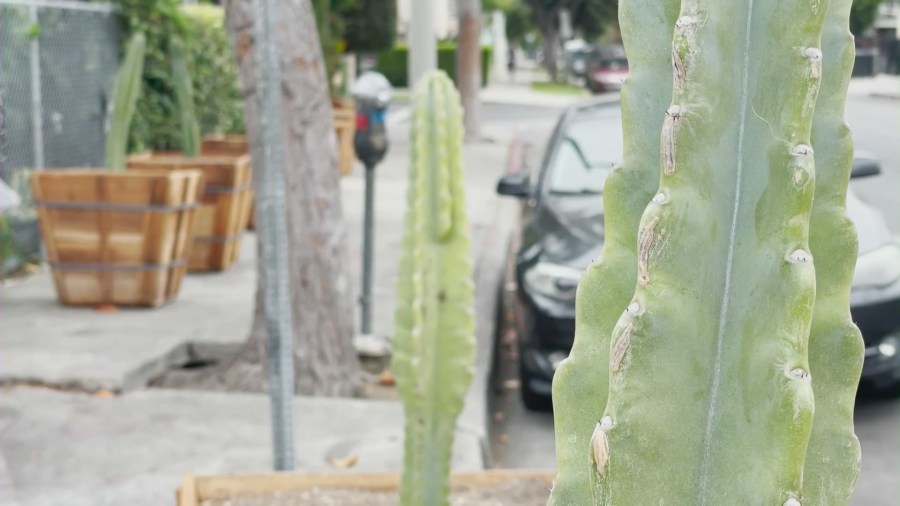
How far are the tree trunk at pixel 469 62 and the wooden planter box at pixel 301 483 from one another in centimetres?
1585

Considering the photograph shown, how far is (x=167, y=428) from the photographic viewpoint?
15.8 ft

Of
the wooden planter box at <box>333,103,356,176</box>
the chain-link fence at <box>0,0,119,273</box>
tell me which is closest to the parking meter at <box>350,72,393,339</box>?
the chain-link fence at <box>0,0,119,273</box>

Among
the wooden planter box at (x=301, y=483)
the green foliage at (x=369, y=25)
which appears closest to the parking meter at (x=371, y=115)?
the wooden planter box at (x=301, y=483)

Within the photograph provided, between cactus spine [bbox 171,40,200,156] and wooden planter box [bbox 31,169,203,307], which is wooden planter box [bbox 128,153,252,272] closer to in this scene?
cactus spine [bbox 171,40,200,156]

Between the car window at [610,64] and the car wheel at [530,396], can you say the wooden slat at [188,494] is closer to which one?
the car wheel at [530,396]

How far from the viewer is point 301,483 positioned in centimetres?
328

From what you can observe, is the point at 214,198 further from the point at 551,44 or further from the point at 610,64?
the point at 551,44

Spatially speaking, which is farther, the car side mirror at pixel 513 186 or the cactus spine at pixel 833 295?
the car side mirror at pixel 513 186

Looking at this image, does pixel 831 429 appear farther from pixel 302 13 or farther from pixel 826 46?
pixel 302 13

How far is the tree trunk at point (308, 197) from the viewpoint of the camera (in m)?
5.19

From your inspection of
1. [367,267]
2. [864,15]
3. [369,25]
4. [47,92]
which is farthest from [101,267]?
[864,15]

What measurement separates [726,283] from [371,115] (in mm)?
4802

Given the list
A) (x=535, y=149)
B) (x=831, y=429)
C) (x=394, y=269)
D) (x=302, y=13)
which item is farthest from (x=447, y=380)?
(x=535, y=149)

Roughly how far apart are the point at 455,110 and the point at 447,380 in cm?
93
